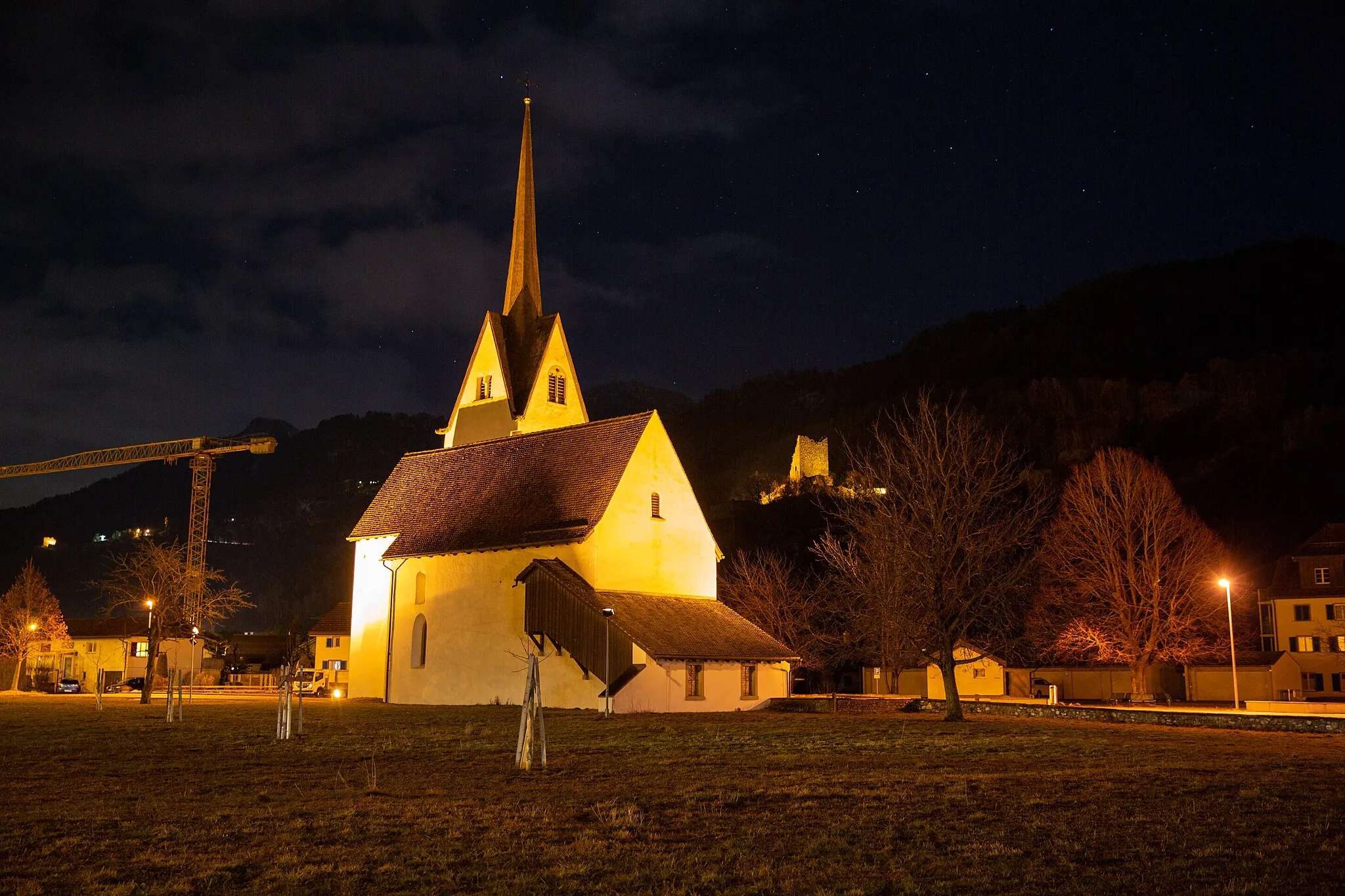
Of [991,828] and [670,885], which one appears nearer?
[670,885]

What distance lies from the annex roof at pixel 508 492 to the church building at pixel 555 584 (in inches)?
3.3

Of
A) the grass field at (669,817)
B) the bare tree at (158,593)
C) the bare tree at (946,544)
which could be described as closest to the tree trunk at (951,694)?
A: the bare tree at (946,544)

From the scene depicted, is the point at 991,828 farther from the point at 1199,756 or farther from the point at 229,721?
the point at 229,721

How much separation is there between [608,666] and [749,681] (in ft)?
25.0

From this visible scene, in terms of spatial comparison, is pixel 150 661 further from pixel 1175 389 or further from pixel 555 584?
pixel 1175 389

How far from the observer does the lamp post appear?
36.0 m

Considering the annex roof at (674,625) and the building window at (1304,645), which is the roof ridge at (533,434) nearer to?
the annex roof at (674,625)

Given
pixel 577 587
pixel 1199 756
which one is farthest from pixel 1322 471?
pixel 1199 756

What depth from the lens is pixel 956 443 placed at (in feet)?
126

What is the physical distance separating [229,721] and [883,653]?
4110 cm

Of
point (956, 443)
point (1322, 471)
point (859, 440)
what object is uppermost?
point (859, 440)

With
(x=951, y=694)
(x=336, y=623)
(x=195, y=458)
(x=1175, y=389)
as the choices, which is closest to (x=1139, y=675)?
(x=951, y=694)

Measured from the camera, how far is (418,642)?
160ft

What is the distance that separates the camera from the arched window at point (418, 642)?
159 ft
